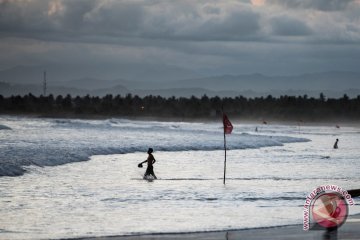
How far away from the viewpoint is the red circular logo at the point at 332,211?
1297 centimetres

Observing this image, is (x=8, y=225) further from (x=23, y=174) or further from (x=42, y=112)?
(x=42, y=112)

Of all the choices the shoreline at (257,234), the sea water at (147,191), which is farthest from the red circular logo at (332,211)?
the sea water at (147,191)

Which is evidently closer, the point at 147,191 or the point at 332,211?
the point at 332,211

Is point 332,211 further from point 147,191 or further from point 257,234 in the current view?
point 147,191

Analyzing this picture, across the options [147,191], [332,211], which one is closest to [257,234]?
[332,211]

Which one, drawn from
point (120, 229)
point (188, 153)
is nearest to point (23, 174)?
point (120, 229)

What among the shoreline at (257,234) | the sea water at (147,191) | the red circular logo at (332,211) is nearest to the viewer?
the shoreline at (257,234)

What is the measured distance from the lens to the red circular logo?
1297 centimetres

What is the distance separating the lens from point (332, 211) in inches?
531

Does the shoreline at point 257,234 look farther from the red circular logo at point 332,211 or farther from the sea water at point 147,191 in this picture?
the sea water at point 147,191

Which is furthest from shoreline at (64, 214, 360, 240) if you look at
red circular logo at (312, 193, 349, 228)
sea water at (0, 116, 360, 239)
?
sea water at (0, 116, 360, 239)

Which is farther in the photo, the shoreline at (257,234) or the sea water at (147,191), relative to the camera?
the sea water at (147,191)

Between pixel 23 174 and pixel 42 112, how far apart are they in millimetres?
173628

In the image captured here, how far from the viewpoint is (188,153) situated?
1639 inches
